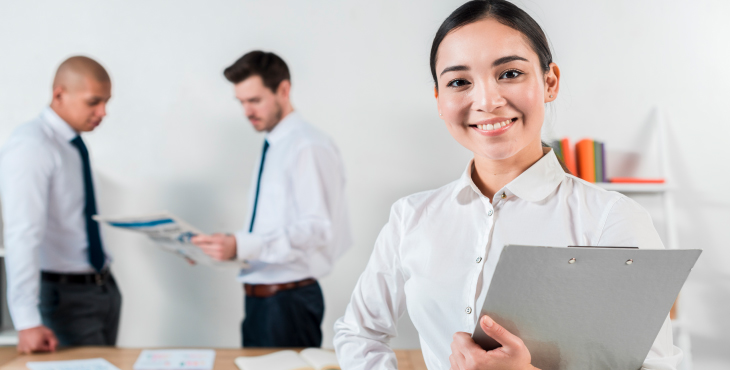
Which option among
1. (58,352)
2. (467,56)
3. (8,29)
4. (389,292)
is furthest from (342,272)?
(8,29)

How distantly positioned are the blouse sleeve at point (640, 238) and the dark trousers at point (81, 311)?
7.24 feet

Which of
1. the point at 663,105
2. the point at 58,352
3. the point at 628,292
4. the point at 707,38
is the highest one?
the point at 707,38

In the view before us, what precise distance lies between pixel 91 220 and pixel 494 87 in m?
2.09

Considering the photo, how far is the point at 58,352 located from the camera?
5.68 feet

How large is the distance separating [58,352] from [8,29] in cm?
168

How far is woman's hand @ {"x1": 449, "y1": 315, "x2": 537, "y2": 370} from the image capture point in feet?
2.09

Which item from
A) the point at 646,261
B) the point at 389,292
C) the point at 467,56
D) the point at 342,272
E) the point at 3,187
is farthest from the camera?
the point at 342,272

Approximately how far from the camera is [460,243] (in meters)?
0.88

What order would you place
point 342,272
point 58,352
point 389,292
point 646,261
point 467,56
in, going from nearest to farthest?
point 646,261
point 467,56
point 389,292
point 58,352
point 342,272

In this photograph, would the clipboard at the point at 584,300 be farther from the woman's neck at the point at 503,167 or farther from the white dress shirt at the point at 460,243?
the woman's neck at the point at 503,167

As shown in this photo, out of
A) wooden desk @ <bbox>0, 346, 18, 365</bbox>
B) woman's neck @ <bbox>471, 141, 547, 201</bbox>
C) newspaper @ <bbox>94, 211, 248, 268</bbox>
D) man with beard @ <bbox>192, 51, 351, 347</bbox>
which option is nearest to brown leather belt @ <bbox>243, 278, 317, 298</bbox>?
man with beard @ <bbox>192, 51, 351, 347</bbox>

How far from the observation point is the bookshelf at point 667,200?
235 cm

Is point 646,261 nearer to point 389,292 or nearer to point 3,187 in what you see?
point 389,292

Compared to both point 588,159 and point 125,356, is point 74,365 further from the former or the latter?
point 588,159
